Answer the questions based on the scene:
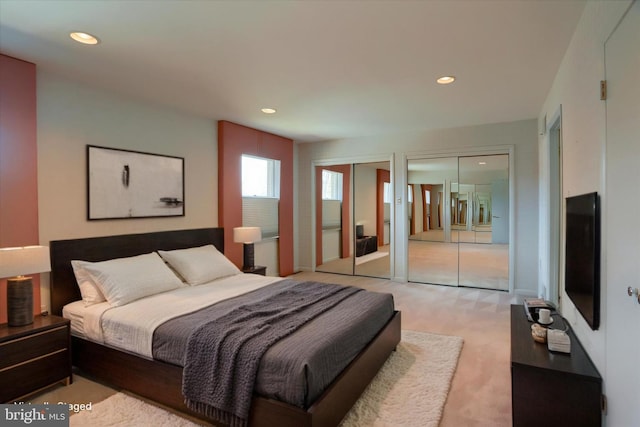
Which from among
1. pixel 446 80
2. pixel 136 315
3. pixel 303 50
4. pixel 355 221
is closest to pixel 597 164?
pixel 446 80

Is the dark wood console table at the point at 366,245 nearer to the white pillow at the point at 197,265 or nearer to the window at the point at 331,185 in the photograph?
the window at the point at 331,185

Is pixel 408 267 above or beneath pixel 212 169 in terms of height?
beneath

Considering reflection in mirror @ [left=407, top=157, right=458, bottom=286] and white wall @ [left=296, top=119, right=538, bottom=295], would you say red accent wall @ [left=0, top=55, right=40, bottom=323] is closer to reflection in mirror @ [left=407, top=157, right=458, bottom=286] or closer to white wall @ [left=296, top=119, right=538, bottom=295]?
white wall @ [left=296, top=119, right=538, bottom=295]

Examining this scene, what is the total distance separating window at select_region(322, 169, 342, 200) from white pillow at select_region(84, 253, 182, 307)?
3.62 metres

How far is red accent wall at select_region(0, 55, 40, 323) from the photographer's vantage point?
2.58 meters

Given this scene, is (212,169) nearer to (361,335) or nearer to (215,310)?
(215,310)

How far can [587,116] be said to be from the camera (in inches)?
76.9

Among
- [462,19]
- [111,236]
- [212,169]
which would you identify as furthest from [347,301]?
[212,169]

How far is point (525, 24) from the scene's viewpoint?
2.22m

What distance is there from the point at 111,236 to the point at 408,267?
14.1ft

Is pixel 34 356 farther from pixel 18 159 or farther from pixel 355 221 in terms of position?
pixel 355 221

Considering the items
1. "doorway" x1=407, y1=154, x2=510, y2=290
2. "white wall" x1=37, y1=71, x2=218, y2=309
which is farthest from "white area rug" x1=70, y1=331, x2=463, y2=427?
"doorway" x1=407, y1=154, x2=510, y2=290

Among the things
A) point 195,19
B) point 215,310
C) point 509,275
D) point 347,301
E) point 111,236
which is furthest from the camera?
point 509,275

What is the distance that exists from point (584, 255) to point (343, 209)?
15.3 feet
